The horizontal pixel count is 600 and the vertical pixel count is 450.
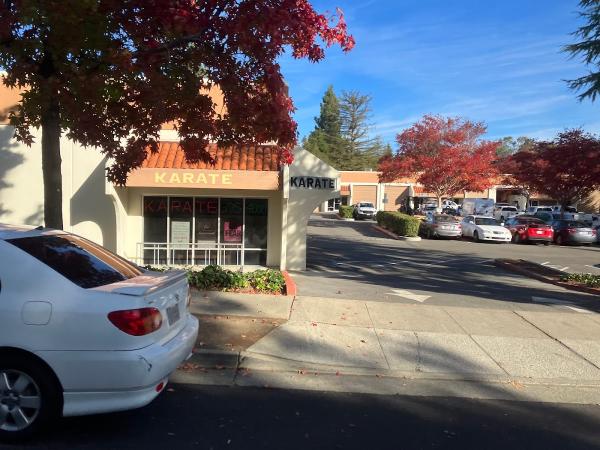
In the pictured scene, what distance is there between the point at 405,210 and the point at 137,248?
45.0m

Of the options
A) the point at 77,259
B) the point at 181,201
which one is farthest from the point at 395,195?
the point at 77,259

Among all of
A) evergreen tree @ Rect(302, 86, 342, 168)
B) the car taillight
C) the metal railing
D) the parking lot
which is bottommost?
the parking lot

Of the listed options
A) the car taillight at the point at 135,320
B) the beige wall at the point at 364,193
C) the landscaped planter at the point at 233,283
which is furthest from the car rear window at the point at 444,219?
the beige wall at the point at 364,193

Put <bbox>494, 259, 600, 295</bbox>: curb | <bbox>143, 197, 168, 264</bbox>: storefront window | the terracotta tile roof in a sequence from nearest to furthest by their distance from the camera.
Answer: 1. <bbox>494, 259, 600, 295</bbox>: curb
2. the terracotta tile roof
3. <bbox>143, 197, 168, 264</bbox>: storefront window

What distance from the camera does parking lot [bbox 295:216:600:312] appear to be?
34.1ft

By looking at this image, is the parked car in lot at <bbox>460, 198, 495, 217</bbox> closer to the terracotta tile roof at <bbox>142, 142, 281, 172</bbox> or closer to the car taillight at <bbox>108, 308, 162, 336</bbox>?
the terracotta tile roof at <bbox>142, 142, 281, 172</bbox>

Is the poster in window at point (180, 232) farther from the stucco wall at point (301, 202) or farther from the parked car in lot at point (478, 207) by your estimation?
the parked car in lot at point (478, 207)

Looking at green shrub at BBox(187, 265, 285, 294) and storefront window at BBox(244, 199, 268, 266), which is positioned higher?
storefront window at BBox(244, 199, 268, 266)

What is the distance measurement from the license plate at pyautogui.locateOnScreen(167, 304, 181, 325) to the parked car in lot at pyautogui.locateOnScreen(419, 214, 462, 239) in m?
26.0

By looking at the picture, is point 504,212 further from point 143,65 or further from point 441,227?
point 143,65

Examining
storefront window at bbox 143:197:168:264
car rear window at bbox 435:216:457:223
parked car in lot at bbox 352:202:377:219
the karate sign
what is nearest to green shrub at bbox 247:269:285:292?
the karate sign

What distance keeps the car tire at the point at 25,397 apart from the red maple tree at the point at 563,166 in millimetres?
14951

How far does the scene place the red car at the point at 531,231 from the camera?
2884 cm

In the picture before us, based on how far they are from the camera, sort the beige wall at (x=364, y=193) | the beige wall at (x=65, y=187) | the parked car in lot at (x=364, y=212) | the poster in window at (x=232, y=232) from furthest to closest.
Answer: the beige wall at (x=364, y=193), the parked car in lot at (x=364, y=212), the poster in window at (x=232, y=232), the beige wall at (x=65, y=187)
